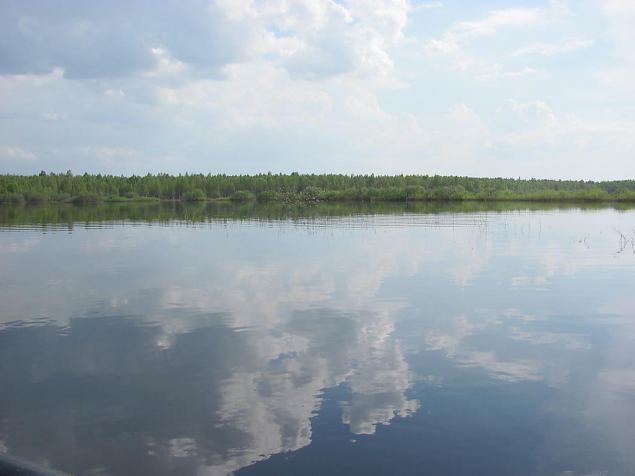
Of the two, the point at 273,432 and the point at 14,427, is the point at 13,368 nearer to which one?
the point at 14,427

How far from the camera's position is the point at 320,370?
1099 cm

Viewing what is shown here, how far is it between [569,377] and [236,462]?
6386mm

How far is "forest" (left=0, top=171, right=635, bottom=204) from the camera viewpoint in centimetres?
13250

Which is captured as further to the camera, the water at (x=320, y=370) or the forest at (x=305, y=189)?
the forest at (x=305, y=189)

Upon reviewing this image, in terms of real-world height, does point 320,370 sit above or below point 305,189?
below

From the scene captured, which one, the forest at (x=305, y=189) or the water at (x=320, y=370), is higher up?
the forest at (x=305, y=189)

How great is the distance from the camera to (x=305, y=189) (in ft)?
548

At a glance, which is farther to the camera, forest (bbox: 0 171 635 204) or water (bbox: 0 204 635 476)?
forest (bbox: 0 171 635 204)

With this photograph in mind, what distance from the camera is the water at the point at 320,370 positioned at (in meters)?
7.81

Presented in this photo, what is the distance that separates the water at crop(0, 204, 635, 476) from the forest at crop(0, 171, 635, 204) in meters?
114

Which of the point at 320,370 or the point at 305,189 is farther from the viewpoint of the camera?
the point at 305,189

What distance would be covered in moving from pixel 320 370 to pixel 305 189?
15704 centimetres

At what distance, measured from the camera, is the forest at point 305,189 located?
435 feet

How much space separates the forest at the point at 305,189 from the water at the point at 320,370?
114 m
